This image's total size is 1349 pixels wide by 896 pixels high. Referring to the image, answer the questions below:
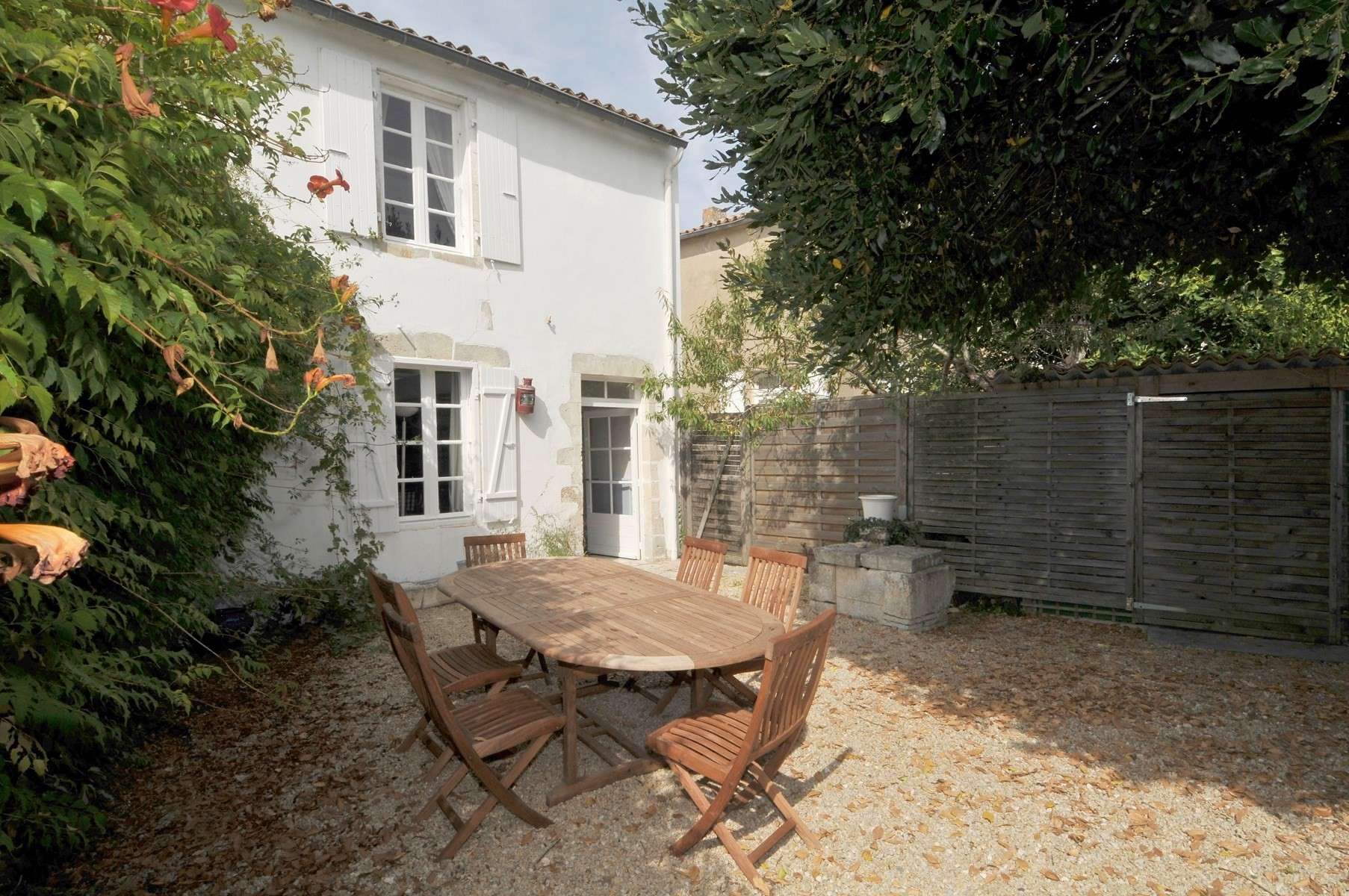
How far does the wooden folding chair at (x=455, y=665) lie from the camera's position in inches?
120

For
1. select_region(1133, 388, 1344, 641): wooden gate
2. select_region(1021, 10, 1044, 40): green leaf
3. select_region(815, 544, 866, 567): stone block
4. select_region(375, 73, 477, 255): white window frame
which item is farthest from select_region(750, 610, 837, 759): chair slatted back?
select_region(375, 73, 477, 255): white window frame

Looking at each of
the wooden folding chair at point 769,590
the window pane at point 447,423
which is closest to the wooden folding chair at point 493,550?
the wooden folding chair at point 769,590

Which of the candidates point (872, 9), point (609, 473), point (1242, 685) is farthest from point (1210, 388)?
point (609, 473)

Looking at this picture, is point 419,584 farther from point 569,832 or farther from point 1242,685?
point 1242,685

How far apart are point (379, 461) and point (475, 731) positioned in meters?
4.09

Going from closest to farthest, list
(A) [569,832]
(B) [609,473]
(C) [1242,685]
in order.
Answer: (A) [569,832] → (C) [1242,685] → (B) [609,473]

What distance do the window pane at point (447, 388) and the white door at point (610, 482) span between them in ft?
6.38

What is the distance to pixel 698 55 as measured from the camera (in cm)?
330

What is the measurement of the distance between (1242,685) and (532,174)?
7.48 m

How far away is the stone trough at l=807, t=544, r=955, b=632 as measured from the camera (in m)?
5.67

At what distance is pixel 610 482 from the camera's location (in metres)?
9.01

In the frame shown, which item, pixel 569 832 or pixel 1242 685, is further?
pixel 1242 685

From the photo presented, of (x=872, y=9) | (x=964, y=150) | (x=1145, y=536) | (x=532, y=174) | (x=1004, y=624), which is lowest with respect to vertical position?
(x=1004, y=624)

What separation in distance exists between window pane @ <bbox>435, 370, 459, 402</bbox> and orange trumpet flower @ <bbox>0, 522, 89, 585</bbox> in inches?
245
